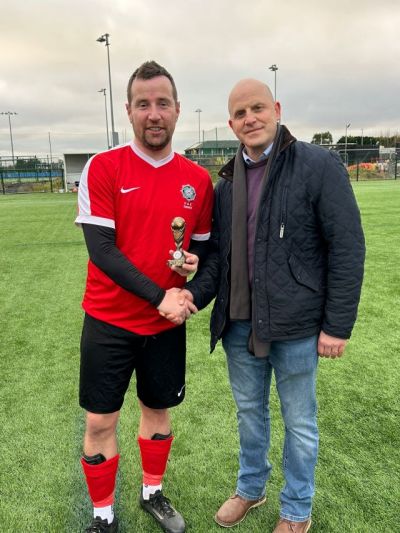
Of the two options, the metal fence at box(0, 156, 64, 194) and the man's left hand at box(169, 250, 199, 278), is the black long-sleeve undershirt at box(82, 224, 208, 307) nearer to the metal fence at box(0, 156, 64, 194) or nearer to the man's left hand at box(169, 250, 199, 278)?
the man's left hand at box(169, 250, 199, 278)

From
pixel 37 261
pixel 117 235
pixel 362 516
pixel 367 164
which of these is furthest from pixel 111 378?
pixel 367 164

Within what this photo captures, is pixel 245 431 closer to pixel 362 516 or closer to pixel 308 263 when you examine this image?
pixel 362 516

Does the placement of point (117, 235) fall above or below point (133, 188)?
below

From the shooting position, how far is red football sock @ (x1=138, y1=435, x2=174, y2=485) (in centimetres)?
236

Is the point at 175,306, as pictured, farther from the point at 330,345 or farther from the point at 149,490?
the point at 149,490

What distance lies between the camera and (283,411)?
2150mm

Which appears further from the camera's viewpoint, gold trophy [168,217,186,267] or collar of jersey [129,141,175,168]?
collar of jersey [129,141,175,168]

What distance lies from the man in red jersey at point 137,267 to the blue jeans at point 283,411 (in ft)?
1.01

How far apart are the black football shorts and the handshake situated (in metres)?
0.20

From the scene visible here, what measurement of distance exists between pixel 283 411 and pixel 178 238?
921 mm

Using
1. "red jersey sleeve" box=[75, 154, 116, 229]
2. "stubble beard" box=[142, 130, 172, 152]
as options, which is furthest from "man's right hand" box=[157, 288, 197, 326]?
"stubble beard" box=[142, 130, 172, 152]

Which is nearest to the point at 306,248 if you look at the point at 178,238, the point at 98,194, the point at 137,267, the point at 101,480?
the point at 178,238

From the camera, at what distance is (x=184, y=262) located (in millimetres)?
2041

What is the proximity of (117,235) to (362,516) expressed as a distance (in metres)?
1.76
